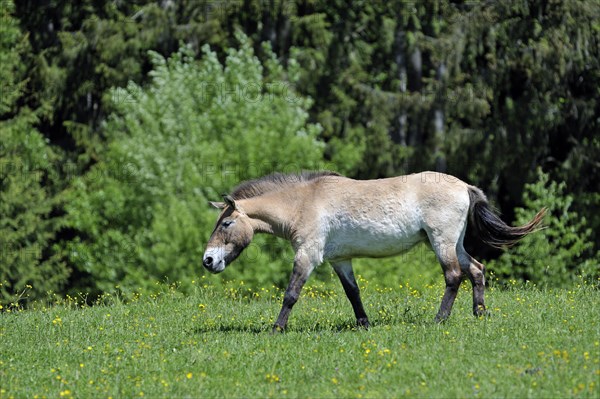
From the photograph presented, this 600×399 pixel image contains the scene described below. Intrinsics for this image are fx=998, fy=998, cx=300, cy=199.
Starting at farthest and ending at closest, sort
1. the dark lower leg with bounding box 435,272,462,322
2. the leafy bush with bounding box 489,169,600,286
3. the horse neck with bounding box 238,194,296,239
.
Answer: the leafy bush with bounding box 489,169,600,286 → the horse neck with bounding box 238,194,296,239 → the dark lower leg with bounding box 435,272,462,322

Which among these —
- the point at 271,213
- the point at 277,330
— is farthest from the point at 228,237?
the point at 277,330

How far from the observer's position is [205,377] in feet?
34.3

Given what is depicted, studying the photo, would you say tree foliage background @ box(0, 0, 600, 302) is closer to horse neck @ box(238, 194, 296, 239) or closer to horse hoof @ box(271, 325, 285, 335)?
horse neck @ box(238, 194, 296, 239)

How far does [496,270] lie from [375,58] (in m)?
9.98

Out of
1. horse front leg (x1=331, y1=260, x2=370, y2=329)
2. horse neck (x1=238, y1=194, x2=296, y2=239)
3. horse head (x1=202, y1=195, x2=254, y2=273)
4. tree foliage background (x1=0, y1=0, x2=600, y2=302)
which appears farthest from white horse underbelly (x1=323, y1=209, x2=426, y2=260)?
tree foliage background (x1=0, y1=0, x2=600, y2=302)

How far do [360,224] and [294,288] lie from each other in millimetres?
1187

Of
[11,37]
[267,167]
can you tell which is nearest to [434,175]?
[267,167]

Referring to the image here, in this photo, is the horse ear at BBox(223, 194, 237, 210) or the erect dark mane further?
the erect dark mane

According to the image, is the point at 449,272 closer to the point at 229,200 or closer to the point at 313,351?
the point at 313,351

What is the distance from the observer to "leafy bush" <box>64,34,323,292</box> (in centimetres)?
3391

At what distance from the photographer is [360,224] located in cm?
1291

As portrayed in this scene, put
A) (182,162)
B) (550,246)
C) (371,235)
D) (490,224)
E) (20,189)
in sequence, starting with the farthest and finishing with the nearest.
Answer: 1. (182,162)
2. (20,189)
3. (550,246)
4. (490,224)
5. (371,235)

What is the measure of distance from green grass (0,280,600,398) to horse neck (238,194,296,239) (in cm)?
129

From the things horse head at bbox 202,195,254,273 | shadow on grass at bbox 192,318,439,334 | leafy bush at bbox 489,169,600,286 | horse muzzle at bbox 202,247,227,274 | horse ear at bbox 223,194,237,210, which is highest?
horse ear at bbox 223,194,237,210
